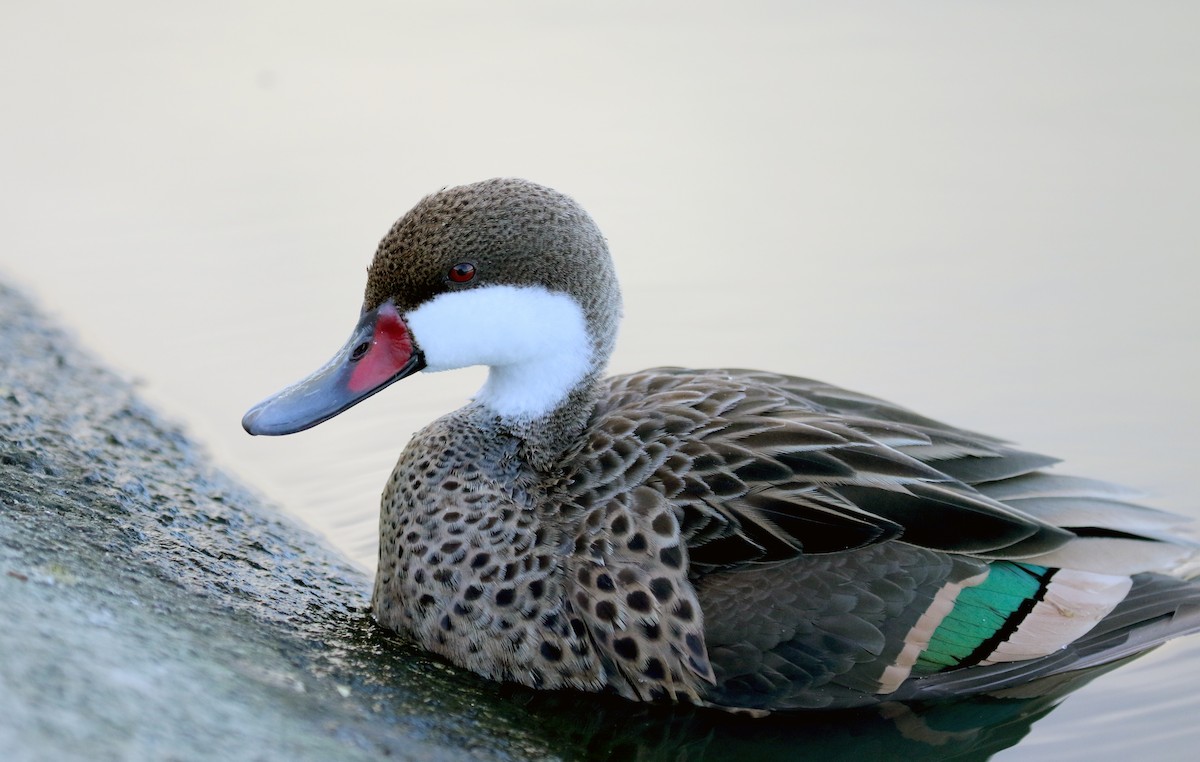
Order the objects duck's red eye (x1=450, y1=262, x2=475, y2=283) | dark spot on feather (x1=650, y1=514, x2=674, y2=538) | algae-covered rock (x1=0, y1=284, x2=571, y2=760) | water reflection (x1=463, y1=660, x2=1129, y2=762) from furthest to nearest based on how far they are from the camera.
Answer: duck's red eye (x1=450, y1=262, x2=475, y2=283), dark spot on feather (x1=650, y1=514, x2=674, y2=538), water reflection (x1=463, y1=660, x2=1129, y2=762), algae-covered rock (x1=0, y1=284, x2=571, y2=760)

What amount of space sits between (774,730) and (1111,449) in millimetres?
2434

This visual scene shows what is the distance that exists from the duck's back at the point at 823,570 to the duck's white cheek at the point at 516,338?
0.80ft

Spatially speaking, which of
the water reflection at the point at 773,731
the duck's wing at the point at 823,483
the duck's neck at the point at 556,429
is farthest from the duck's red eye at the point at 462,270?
the water reflection at the point at 773,731

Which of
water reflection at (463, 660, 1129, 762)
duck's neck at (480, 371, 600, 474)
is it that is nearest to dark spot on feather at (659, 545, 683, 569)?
water reflection at (463, 660, 1129, 762)

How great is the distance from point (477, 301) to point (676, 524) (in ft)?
3.10

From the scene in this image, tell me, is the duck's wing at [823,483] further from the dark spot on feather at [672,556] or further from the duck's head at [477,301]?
the duck's head at [477,301]

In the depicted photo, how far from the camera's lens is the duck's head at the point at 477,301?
458cm

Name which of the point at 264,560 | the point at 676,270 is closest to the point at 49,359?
the point at 264,560

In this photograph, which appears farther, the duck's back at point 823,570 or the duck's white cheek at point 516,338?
the duck's white cheek at point 516,338

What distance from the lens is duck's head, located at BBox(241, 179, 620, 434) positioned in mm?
4582

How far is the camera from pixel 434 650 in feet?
15.0

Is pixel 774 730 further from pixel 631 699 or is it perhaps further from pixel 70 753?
pixel 70 753

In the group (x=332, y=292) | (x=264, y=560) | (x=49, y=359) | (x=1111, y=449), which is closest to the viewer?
(x=264, y=560)

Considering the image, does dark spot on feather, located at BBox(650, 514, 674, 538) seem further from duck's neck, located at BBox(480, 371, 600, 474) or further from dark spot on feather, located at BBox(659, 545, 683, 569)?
duck's neck, located at BBox(480, 371, 600, 474)
